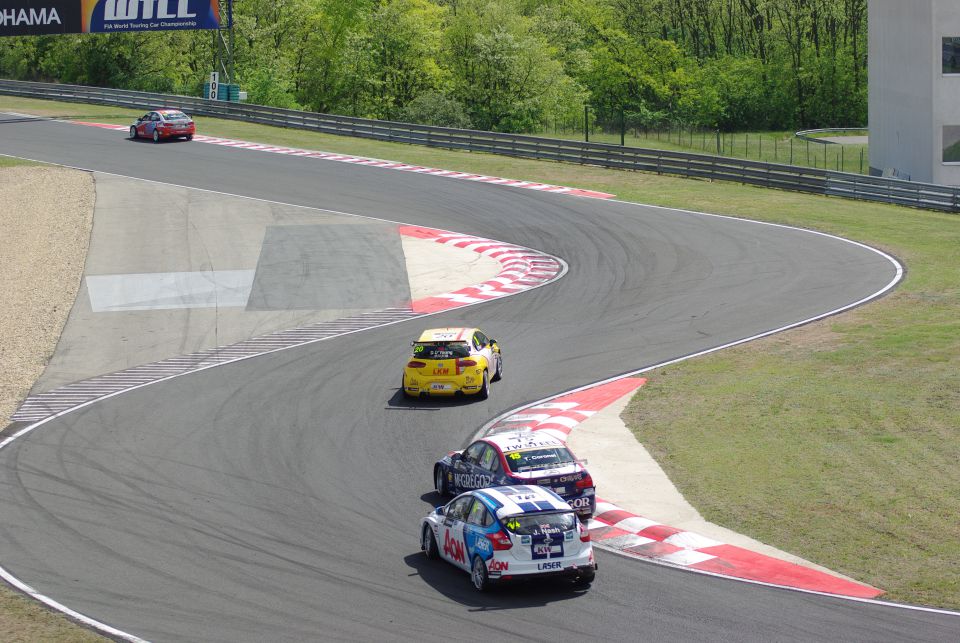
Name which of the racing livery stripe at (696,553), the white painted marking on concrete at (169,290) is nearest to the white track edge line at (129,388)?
the white painted marking on concrete at (169,290)

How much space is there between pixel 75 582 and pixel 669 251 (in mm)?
26363

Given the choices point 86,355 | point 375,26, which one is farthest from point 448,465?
point 375,26

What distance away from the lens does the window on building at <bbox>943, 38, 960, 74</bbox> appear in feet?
156

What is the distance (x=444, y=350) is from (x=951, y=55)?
32.4 metres

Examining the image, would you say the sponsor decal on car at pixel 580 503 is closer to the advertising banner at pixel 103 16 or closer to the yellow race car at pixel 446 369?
the yellow race car at pixel 446 369

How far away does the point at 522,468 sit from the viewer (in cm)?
1803

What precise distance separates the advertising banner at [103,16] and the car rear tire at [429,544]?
54.8 meters

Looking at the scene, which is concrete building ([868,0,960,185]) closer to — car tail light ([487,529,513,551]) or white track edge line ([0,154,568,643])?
white track edge line ([0,154,568,643])

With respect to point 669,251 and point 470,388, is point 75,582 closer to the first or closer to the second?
point 470,388

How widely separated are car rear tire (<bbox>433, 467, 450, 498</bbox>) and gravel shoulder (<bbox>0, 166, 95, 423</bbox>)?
11313 mm

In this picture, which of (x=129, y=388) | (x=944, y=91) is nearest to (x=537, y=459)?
(x=129, y=388)

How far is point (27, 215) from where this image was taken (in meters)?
44.3

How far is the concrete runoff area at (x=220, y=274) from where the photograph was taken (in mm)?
32062

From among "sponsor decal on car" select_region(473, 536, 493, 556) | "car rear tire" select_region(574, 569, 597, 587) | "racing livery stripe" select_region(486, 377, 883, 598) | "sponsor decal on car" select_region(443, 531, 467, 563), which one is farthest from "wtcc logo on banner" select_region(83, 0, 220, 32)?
"car rear tire" select_region(574, 569, 597, 587)
